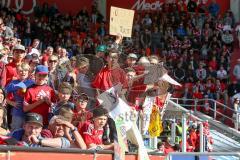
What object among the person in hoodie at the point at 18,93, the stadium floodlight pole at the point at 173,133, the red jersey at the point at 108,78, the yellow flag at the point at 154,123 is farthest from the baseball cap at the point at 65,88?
the stadium floodlight pole at the point at 173,133

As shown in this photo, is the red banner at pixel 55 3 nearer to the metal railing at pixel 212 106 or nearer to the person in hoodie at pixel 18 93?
the metal railing at pixel 212 106

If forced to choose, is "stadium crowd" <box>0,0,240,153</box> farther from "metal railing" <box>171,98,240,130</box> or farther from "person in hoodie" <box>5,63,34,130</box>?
"metal railing" <box>171,98,240,130</box>

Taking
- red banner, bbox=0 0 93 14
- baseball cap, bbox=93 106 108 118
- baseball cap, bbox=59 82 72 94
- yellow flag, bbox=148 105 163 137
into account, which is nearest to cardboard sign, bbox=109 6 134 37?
yellow flag, bbox=148 105 163 137

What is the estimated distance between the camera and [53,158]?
688 cm

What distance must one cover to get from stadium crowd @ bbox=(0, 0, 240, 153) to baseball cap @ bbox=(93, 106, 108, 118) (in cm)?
1

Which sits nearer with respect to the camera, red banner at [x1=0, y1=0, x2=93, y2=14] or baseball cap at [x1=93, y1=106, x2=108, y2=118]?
baseball cap at [x1=93, y1=106, x2=108, y2=118]

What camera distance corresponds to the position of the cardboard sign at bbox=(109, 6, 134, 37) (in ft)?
33.4

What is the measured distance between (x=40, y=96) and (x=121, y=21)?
2219 millimetres

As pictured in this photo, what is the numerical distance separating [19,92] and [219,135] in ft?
36.5

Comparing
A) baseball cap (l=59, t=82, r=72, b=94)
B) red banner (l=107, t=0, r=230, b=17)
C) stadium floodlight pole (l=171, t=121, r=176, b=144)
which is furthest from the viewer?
red banner (l=107, t=0, r=230, b=17)

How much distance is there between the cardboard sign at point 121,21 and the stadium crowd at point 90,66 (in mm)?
109

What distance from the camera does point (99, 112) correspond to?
25.6 feet

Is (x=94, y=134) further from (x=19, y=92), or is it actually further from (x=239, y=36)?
(x=239, y=36)

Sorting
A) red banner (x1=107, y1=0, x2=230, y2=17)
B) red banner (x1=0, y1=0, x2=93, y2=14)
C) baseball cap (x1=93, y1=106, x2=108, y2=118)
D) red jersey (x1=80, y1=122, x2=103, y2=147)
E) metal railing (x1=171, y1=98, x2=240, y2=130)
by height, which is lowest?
red jersey (x1=80, y1=122, x2=103, y2=147)
